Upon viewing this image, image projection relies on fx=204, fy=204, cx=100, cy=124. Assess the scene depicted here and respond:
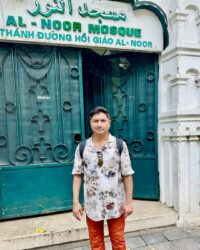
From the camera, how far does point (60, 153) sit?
3092 millimetres

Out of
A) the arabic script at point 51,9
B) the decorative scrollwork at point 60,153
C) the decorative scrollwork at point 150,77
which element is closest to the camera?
the arabic script at point 51,9

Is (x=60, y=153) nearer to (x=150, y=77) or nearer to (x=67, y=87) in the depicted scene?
(x=67, y=87)

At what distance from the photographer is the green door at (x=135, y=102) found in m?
3.42

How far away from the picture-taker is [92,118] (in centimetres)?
176

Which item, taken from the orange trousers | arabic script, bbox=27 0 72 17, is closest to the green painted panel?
the orange trousers

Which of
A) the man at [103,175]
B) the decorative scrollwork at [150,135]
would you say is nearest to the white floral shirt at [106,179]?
the man at [103,175]

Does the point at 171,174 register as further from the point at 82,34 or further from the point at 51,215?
the point at 82,34

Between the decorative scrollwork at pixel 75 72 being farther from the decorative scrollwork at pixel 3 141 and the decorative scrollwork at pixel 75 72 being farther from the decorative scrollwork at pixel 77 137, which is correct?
the decorative scrollwork at pixel 3 141

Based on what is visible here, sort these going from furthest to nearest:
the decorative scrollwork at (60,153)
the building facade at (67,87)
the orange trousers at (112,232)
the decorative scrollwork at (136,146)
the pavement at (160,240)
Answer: the decorative scrollwork at (136,146)
the decorative scrollwork at (60,153)
the building facade at (67,87)
the pavement at (160,240)
the orange trousers at (112,232)

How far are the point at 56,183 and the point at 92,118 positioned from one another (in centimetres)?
171

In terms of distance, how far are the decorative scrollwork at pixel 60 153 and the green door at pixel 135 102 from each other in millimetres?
957

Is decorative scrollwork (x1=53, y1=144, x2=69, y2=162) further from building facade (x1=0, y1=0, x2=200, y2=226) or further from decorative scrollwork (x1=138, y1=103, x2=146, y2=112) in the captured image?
decorative scrollwork (x1=138, y1=103, x2=146, y2=112)

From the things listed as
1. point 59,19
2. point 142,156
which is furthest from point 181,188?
point 59,19

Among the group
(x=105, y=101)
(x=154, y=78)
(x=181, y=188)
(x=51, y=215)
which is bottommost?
(x=51, y=215)
